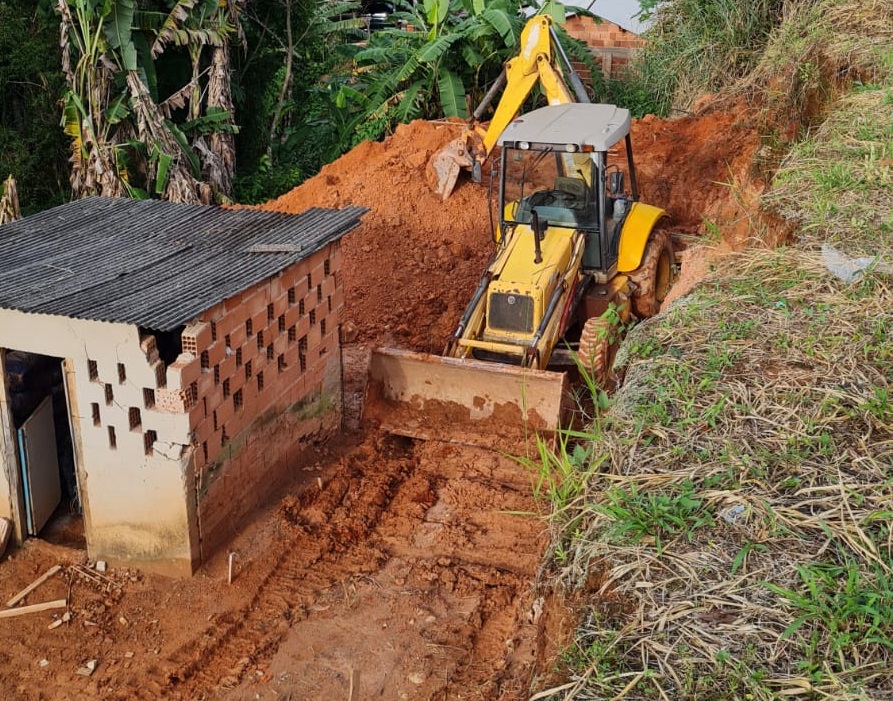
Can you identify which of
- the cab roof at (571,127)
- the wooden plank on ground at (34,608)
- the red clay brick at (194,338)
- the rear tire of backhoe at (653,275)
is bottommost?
the wooden plank on ground at (34,608)

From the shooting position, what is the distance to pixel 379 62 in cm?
1736

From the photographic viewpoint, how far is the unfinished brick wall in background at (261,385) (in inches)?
257

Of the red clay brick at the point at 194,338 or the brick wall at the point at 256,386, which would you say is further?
the brick wall at the point at 256,386

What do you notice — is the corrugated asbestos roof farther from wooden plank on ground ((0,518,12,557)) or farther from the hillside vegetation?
the hillside vegetation

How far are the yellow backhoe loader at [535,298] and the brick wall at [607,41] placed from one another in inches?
457

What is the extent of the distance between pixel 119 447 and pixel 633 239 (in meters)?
5.77

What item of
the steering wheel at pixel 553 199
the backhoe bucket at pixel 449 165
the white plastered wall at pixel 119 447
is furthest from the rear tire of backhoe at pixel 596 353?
the backhoe bucket at pixel 449 165

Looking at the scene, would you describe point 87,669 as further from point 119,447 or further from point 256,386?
point 256,386

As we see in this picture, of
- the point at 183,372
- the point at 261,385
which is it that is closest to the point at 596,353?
the point at 261,385

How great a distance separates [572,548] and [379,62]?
48.2ft

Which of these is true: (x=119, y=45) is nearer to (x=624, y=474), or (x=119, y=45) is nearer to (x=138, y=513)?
(x=138, y=513)

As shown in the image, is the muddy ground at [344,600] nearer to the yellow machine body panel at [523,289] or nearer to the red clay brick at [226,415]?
the red clay brick at [226,415]

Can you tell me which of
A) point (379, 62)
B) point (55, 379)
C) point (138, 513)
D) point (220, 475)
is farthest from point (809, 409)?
point (379, 62)

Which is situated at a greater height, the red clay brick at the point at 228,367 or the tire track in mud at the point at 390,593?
the red clay brick at the point at 228,367
